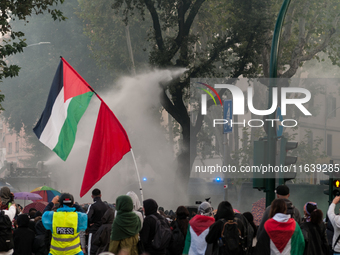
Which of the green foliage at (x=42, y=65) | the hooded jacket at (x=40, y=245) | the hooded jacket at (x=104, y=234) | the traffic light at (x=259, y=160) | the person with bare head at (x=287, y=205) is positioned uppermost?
the green foliage at (x=42, y=65)

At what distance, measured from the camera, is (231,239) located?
590 centimetres

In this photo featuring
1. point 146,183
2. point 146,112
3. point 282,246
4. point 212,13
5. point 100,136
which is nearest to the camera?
point 282,246

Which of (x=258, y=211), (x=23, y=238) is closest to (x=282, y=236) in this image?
(x=23, y=238)

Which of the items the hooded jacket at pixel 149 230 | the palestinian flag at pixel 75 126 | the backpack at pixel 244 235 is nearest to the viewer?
the backpack at pixel 244 235

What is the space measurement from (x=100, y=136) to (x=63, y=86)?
4.30 ft

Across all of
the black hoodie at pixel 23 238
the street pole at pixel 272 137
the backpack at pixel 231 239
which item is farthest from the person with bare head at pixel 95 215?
the backpack at pixel 231 239

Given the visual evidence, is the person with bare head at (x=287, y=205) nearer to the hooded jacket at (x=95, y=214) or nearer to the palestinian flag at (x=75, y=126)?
the palestinian flag at (x=75, y=126)

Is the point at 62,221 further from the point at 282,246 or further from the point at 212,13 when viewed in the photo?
the point at 212,13

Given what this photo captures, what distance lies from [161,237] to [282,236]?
1.55m

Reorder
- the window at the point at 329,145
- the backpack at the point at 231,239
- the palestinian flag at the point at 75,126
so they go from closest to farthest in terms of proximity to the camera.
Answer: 1. the backpack at the point at 231,239
2. the palestinian flag at the point at 75,126
3. the window at the point at 329,145

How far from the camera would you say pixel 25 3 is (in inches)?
444

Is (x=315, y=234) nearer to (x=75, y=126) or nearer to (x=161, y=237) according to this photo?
(x=161, y=237)

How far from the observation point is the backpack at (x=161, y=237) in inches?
253

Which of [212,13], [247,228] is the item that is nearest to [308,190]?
[212,13]
